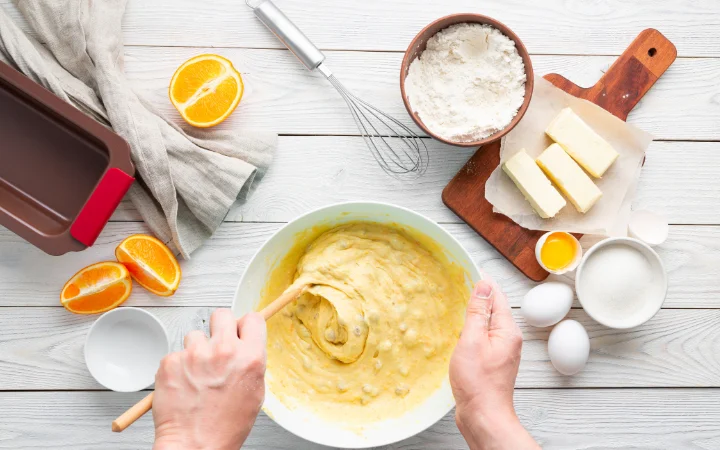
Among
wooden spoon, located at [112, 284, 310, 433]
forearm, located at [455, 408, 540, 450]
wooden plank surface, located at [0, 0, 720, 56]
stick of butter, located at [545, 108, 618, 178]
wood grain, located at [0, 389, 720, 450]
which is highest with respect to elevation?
wooden plank surface, located at [0, 0, 720, 56]

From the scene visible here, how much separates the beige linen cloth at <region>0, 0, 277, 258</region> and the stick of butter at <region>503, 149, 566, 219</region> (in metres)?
0.60

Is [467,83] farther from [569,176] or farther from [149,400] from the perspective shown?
[149,400]

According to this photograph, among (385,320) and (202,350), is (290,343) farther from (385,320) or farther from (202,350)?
(202,350)

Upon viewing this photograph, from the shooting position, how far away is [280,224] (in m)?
1.57

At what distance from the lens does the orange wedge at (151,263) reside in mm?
1479

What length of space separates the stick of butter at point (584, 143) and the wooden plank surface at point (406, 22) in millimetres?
218

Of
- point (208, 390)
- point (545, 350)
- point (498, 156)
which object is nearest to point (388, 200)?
point (498, 156)

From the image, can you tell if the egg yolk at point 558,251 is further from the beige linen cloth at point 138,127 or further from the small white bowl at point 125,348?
the small white bowl at point 125,348

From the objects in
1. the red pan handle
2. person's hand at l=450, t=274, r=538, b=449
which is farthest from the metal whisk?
the red pan handle

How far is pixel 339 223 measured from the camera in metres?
1.48

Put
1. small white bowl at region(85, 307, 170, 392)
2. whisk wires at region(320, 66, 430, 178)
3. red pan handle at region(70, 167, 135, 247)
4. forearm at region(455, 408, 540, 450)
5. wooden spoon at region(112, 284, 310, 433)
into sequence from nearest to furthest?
wooden spoon at region(112, 284, 310, 433) → forearm at region(455, 408, 540, 450) → red pan handle at region(70, 167, 135, 247) → small white bowl at region(85, 307, 170, 392) → whisk wires at region(320, 66, 430, 178)

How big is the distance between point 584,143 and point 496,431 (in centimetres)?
74

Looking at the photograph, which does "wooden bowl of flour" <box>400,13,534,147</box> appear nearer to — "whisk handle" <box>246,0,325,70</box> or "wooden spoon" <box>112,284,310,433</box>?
"whisk handle" <box>246,0,325,70</box>

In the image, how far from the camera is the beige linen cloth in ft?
4.86
